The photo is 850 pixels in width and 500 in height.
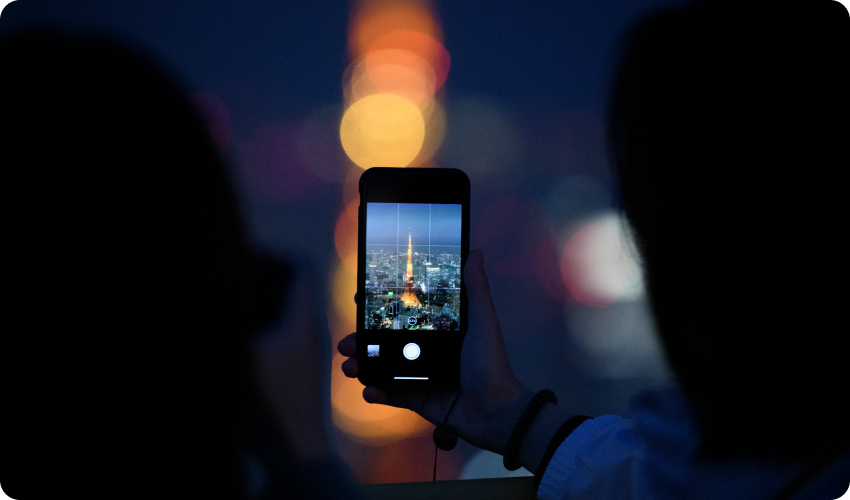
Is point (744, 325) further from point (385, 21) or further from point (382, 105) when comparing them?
point (385, 21)

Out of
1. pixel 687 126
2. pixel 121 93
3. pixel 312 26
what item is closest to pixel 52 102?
pixel 121 93

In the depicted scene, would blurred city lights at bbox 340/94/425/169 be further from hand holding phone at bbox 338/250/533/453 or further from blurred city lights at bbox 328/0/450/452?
hand holding phone at bbox 338/250/533/453

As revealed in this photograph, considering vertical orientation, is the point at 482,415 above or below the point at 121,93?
below

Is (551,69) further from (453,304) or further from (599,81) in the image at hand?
(453,304)

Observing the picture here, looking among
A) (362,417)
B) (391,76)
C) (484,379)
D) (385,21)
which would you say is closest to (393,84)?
(391,76)

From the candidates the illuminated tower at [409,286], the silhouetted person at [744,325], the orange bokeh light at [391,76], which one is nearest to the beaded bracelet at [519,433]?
the silhouetted person at [744,325]

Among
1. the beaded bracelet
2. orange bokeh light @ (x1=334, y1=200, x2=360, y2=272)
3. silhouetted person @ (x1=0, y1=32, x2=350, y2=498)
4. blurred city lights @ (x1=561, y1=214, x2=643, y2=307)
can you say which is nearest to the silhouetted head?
silhouetted person @ (x1=0, y1=32, x2=350, y2=498)
